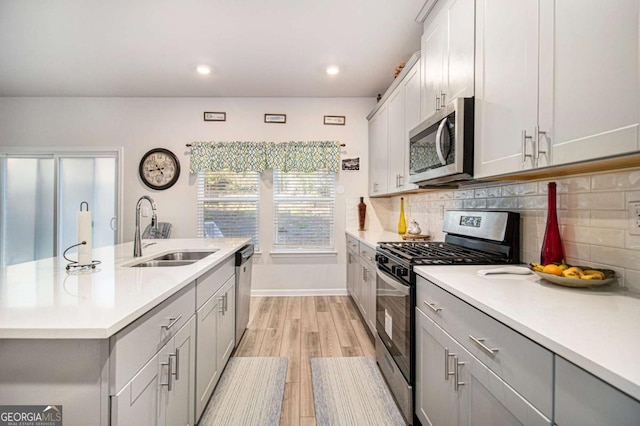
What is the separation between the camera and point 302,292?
4203 millimetres

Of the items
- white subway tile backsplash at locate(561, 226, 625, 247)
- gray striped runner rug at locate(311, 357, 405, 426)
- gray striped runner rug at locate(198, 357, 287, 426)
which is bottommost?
gray striped runner rug at locate(198, 357, 287, 426)

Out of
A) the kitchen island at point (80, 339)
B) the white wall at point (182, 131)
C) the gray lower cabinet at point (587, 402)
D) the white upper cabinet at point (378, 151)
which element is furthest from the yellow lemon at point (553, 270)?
the white wall at point (182, 131)

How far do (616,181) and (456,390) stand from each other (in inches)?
40.2

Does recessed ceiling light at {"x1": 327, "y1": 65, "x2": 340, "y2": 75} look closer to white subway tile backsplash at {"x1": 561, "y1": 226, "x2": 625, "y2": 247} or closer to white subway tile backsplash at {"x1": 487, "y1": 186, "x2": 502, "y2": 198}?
white subway tile backsplash at {"x1": 487, "y1": 186, "x2": 502, "y2": 198}

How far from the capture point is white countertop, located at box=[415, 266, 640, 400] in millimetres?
606

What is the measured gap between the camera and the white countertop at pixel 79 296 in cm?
82

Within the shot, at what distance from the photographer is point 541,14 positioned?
1.15 metres

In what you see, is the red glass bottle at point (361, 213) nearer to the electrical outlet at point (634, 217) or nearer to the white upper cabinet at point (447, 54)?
the white upper cabinet at point (447, 54)

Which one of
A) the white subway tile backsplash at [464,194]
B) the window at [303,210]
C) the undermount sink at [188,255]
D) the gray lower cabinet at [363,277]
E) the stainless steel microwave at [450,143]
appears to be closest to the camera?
the stainless steel microwave at [450,143]

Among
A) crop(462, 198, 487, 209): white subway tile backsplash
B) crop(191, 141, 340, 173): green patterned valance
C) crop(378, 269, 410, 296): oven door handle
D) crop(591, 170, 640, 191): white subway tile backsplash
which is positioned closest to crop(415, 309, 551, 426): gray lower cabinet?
crop(378, 269, 410, 296): oven door handle

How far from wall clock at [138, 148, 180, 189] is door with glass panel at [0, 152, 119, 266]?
1.42 feet

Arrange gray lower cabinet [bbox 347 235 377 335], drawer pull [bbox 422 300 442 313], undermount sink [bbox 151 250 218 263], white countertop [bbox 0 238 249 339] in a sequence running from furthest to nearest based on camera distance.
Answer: gray lower cabinet [bbox 347 235 377 335]
undermount sink [bbox 151 250 218 263]
drawer pull [bbox 422 300 442 313]
white countertop [bbox 0 238 249 339]

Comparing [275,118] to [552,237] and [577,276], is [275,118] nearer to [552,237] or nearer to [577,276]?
[552,237]

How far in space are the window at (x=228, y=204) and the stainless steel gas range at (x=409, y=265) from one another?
2467 millimetres
